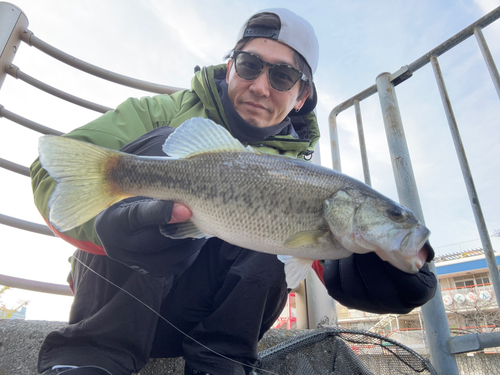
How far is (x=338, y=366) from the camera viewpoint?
79.7 inches

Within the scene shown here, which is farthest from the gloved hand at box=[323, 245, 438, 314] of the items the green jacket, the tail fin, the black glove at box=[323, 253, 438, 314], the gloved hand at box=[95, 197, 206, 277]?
the tail fin

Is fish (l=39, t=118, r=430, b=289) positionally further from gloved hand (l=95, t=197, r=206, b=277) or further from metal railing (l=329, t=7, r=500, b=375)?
metal railing (l=329, t=7, r=500, b=375)

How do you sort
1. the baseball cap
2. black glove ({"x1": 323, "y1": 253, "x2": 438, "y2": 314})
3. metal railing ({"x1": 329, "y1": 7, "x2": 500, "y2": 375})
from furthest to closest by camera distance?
the baseball cap
metal railing ({"x1": 329, "y1": 7, "x2": 500, "y2": 375})
black glove ({"x1": 323, "y1": 253, "x2": 438, "y2": 314})

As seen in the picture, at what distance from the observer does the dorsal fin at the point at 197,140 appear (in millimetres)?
1256

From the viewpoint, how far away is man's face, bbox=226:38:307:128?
82.4 inches

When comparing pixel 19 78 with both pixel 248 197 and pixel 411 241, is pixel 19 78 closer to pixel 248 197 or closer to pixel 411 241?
pixel 248 197

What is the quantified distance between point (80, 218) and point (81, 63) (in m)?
2.03

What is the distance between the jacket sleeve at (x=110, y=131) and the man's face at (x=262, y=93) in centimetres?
45

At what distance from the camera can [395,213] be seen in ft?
4.03

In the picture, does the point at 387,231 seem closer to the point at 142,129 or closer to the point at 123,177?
the point at 123,177

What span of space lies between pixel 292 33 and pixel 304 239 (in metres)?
1.66

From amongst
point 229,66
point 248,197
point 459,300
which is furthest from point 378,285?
point 459,300

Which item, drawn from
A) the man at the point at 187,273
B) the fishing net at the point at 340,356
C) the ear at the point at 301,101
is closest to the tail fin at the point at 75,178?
the man at the point at 187,273

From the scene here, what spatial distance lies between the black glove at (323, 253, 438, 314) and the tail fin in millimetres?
1118
